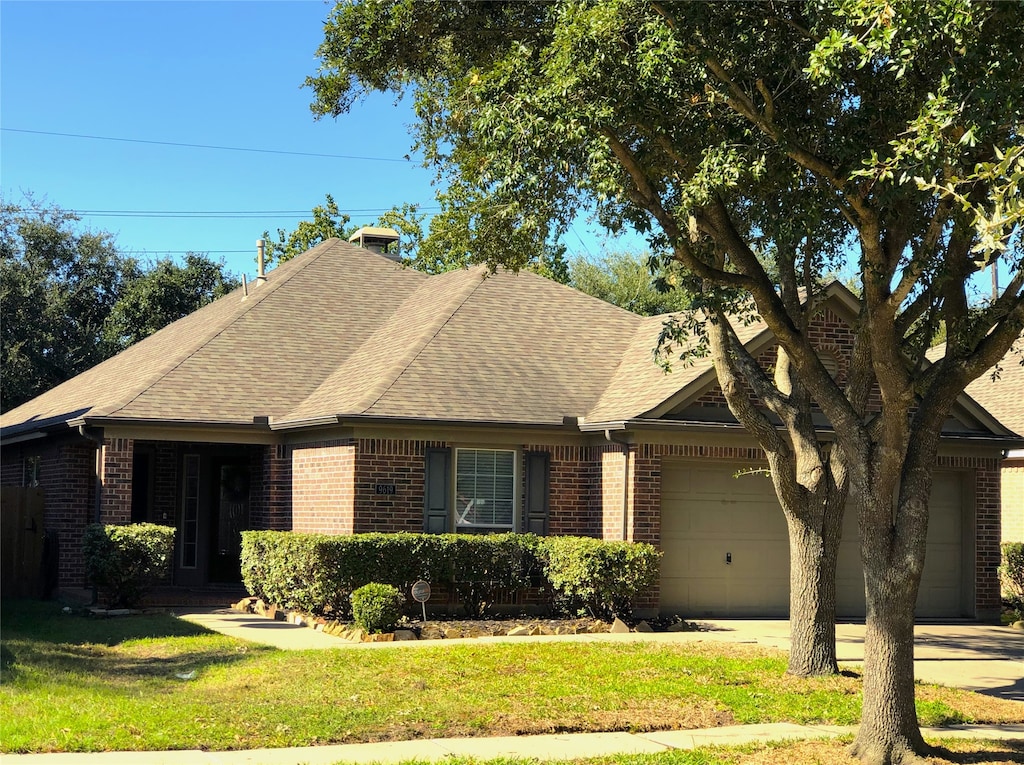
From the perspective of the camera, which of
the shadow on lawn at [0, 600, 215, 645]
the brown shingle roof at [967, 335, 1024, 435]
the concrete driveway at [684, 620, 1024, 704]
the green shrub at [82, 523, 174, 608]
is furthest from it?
the brown shingle roof at [967, 335, 1024, 435]

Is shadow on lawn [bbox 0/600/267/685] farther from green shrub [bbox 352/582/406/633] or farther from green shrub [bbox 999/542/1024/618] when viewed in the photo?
green shrub [bbox 999/542/1024/618]

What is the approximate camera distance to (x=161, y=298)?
37.4 metres

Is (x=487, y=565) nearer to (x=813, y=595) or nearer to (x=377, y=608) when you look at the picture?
(x=377, y=608)

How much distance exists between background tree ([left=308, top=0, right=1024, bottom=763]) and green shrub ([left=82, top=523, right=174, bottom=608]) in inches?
345

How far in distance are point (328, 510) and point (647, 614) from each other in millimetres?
5146

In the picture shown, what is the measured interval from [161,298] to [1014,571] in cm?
2587

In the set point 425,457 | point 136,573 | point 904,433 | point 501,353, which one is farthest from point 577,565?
point 904,433

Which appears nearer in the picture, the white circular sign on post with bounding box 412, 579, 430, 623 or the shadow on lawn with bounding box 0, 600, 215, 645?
the shadow on lawn with bounding box 0, 600, 215, 645

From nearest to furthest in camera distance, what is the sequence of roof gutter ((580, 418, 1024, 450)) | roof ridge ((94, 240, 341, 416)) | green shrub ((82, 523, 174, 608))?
green shrub ((82, 523, 174, 608)), roof gutter ((580, 418, 1024, 450)), roof ridge ((94, 240, 341, 416))

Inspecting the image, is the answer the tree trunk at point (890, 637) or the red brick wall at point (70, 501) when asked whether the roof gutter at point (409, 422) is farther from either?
the tree trunk at point (890, 637)

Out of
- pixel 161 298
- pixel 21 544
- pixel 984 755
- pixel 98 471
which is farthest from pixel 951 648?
pixel 161 298

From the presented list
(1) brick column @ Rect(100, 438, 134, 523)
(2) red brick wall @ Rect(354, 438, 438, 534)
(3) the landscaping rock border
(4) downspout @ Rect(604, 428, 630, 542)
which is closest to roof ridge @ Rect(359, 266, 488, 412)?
(2) red brick wall @ Rect(354, 438, 438, 534)

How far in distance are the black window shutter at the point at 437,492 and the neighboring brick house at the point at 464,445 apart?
2cm

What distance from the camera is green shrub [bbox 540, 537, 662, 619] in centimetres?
1733
